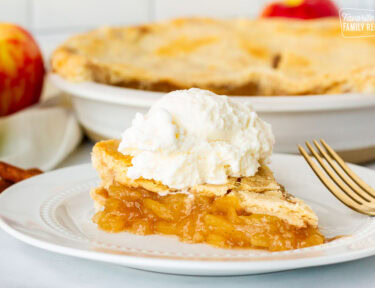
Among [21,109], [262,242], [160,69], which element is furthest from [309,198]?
[21,109]

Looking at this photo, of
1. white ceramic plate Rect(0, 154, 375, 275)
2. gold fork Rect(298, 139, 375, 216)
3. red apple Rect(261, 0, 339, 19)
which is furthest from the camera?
red apple Rect(261, 0, 339, 19)

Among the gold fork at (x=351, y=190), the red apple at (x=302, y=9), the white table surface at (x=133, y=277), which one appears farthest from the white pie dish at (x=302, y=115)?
the red apple at (x=302, y=9)

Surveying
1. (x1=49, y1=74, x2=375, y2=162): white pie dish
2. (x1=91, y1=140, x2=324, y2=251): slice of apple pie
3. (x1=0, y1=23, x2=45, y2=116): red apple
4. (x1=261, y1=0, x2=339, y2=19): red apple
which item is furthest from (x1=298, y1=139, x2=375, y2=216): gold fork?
(x1=261, y1=0, x2=339, y2=19): red apple

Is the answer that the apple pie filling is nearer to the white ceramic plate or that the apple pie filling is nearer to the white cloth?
the white ceramic plate

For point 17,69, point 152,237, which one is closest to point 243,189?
point 152,237

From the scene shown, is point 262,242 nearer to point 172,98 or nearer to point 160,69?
point 172,98

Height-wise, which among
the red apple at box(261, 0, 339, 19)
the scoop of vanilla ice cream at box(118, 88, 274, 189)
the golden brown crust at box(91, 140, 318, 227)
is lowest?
the red apple at box(261, 0, 339, 19)
